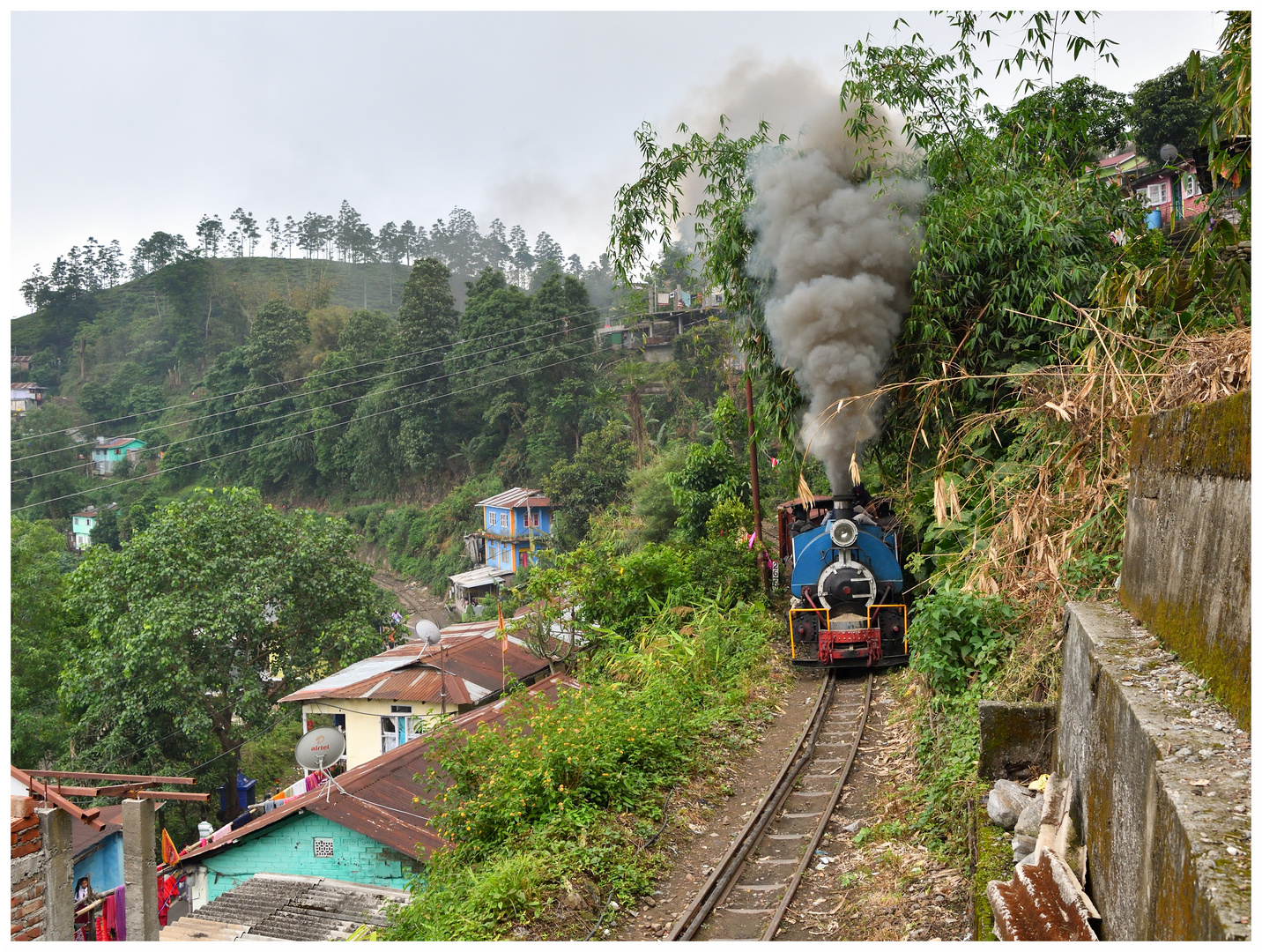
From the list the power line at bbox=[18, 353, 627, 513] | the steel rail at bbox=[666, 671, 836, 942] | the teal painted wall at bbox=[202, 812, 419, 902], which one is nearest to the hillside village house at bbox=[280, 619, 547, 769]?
the teal painted wall at bbox=[202, 812, 419, 902]

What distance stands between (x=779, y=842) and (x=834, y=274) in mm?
6987

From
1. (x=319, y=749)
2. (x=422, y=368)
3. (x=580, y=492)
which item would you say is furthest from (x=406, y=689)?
(x=422, y=368)

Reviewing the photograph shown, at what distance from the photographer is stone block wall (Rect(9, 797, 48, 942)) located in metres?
5.84

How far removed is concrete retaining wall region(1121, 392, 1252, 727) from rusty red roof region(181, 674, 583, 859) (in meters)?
6.35

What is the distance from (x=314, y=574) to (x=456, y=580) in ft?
46.0

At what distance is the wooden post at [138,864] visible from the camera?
8.05 m

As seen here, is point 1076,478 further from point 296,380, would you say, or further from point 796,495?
point 296,380

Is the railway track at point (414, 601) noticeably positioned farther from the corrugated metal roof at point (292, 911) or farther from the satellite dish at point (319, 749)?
the corrugated metal roof at point (292, 911)

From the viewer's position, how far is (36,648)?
18703 millimetres

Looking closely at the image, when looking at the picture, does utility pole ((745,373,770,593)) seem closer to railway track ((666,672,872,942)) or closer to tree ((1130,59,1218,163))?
railway track ((666,672,872,942))

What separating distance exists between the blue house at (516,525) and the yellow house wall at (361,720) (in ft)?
51.2

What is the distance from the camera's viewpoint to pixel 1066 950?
3021mm

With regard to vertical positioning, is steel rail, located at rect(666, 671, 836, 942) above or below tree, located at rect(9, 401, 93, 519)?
below

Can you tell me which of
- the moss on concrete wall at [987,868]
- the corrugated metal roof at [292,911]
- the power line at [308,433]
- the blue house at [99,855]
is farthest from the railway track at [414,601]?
the moss on concrete wall at [987,868]
